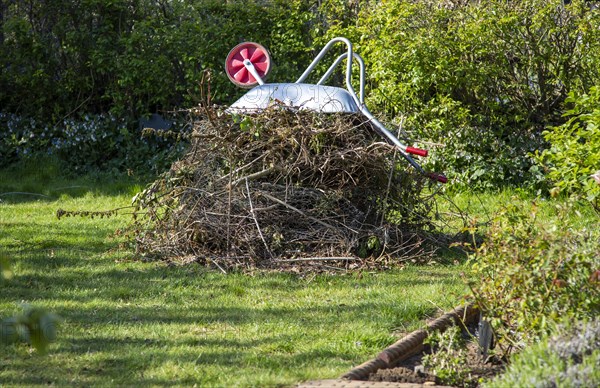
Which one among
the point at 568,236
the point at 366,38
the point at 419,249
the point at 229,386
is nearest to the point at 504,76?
the point at 366,38

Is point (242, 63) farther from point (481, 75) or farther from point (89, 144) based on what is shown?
point (89, 144)

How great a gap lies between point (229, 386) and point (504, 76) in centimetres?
734

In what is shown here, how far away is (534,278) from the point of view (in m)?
4.27

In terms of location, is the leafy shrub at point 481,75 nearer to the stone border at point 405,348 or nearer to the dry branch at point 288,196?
the dry branch at point 288,196

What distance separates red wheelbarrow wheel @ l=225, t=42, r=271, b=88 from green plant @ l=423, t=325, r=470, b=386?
4086 mm

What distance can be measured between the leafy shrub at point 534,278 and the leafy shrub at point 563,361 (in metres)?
0.14

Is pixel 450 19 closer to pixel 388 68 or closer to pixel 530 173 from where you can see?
pixel 388 68

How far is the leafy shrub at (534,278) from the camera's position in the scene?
4.21m

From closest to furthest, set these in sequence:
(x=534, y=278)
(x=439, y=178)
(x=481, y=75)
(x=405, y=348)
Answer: (x=534, y=278) → (x=405, y=348) → (x=439, y=178) → (x=481, y=75)

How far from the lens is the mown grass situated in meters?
4.48

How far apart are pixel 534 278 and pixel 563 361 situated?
2.41 ft

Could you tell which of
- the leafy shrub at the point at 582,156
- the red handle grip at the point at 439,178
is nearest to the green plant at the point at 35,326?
the red handle grip at the point at 439,178

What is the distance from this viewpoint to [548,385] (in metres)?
3.37

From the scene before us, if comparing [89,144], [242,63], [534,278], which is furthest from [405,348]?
[89,144]
